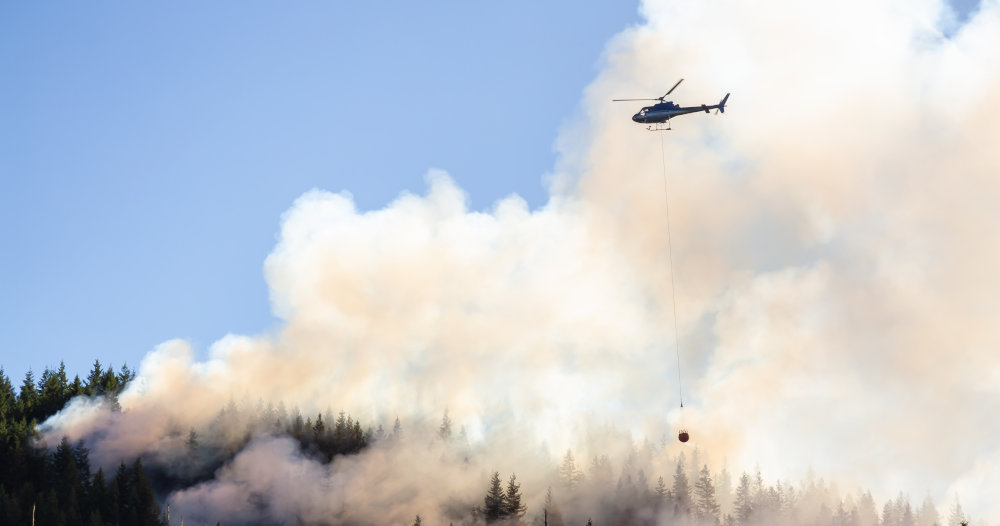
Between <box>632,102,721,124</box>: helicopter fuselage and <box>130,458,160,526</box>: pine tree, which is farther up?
<box>632,102,721,124</box>: helicopter fuselage

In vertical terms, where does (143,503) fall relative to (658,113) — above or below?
below

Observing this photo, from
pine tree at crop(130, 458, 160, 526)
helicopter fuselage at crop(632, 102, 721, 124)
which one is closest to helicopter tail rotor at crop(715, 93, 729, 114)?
helicopter fuselage at crop(632, 102, 721, 124)

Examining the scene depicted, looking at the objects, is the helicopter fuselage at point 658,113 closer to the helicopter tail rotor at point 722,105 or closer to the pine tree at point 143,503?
the helicopter tail rotor at point 722,105

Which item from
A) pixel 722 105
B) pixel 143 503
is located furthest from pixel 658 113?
pixel 143 503

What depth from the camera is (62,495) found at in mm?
176750

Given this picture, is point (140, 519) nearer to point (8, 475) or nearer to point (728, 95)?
point (8, 475)

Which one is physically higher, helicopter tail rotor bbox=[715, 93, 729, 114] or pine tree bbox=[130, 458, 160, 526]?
helicopter tail rotor bbox=[715, 93, 729, 114]

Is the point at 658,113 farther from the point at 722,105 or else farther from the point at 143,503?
the point at 143,503

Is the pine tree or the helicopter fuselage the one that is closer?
the helicopter fuselage

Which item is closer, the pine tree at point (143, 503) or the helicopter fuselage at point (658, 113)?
the helicopter fuselage at point (658, 113)

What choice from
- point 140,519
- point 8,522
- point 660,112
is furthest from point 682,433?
point 8,522

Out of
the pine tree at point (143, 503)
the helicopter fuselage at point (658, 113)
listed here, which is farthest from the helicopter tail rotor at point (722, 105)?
the pine tree at point (143, 503)

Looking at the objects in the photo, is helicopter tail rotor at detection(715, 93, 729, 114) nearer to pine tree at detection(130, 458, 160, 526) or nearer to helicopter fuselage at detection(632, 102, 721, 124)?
helicopter fuselage at detection(632, 102, 721, 124)

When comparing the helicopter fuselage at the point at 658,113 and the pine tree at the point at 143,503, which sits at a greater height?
the helicopter fuselage at the point at 658,113
